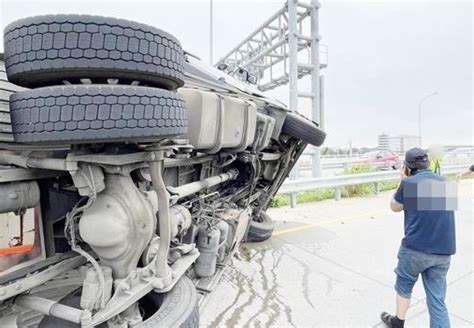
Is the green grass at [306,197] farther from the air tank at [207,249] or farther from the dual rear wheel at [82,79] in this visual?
the dual rear wheel at [82,79]

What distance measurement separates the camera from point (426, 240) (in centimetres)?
243

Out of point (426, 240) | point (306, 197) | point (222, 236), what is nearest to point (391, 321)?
point (426, 240)

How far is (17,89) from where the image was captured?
1.57m

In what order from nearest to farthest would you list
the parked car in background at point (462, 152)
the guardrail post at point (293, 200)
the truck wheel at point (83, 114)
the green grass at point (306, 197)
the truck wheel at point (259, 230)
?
the truck wheel at point (83, 114), the truck wheel at point (259, 230), the guardrail post at point (293, 200), the green grass at point (306, 197), the parked car in background at point (462, 152)

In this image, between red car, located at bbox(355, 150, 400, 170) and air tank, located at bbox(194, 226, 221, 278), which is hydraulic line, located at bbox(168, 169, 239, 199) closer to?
air tank, located at bbox(194, 226, 221, 278)

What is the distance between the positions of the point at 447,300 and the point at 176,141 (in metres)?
2.81

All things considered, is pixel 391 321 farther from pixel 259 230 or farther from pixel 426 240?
pixel 259 230

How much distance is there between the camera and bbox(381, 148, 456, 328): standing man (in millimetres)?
2402

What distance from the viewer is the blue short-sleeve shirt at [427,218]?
2.41 meters

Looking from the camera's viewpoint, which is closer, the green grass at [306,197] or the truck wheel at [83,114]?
the truck wheel at [83,114]

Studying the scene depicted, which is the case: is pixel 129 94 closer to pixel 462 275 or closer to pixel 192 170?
pixel 192 170

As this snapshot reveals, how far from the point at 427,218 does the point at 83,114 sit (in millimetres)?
2342

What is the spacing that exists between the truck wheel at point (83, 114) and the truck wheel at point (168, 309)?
1.02 meters

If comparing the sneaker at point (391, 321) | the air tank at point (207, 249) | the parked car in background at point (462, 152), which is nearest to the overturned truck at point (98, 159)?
the air tank at point (207, 249)
